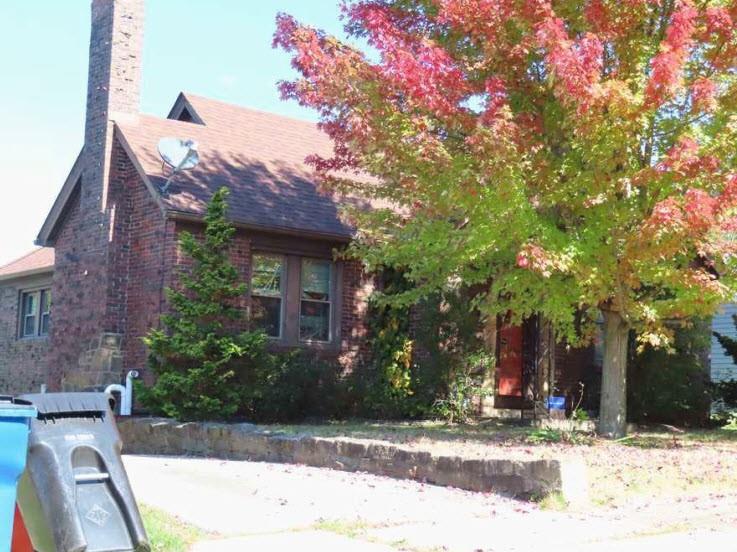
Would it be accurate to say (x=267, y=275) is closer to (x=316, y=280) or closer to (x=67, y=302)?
(x=316, y=280)

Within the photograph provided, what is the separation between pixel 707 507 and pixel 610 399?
3.60 m

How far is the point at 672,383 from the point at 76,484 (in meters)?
13.2

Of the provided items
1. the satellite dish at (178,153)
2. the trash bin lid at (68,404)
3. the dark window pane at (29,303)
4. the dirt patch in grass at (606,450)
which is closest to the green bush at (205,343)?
the satellite dish at (178,153)

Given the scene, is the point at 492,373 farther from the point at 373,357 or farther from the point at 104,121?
the point at 104,121

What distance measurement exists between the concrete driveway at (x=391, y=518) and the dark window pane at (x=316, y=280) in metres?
6.16

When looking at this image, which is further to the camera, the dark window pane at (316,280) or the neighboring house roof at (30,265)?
the neighboring house roof at (30,265)

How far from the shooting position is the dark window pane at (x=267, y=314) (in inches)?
614

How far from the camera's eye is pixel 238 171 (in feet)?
54.6

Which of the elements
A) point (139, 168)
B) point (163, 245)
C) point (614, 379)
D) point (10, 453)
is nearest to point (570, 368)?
point (614, 379)

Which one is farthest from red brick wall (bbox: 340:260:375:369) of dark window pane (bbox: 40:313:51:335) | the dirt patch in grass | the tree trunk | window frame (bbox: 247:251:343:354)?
dark window pane (bbox: 40:313:51:335)

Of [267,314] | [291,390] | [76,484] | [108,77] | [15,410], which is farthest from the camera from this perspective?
[108,77]

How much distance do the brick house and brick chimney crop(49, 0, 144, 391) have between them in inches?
0.9

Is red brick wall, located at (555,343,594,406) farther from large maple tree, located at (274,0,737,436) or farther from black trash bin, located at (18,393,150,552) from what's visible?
black trash bin, located at (18,393,150,552)

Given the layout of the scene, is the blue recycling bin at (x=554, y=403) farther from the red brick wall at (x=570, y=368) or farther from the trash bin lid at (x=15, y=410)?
the trash bin lid at (x=15, y=410)
